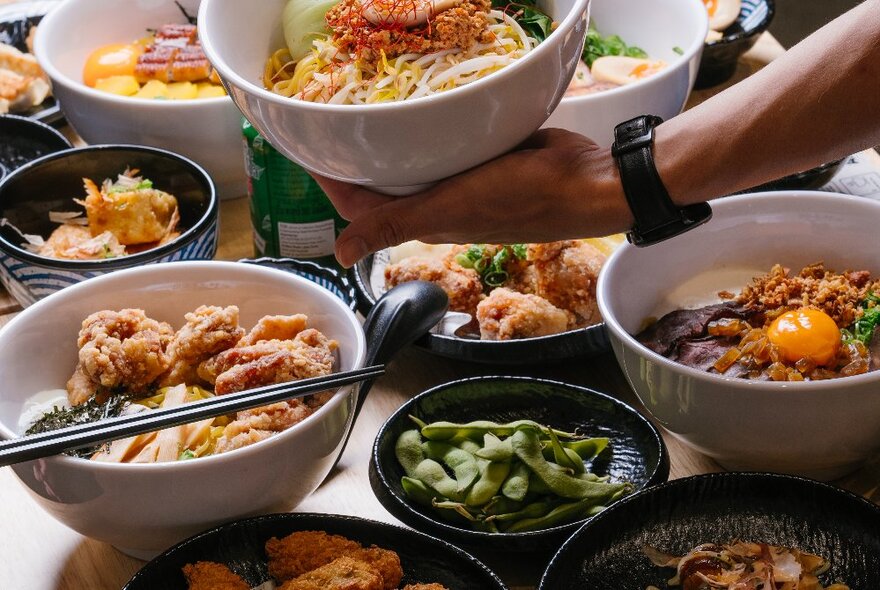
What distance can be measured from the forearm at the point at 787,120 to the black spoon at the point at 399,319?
0.49m

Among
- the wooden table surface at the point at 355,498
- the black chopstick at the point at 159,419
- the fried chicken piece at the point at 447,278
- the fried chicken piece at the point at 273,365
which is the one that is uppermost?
the black chopstick at the point at 159,419

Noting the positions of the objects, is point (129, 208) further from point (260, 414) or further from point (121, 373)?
point (260, 414)

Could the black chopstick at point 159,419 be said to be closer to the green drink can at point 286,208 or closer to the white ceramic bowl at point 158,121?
the green drink can at point 286,208

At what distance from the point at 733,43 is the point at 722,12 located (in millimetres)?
244

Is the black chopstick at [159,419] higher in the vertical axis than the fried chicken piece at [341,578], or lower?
higher

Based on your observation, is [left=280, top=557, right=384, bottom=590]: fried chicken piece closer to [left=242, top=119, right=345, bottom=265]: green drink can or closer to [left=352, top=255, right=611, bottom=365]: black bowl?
[left=352, top=255, right=611, bottom=365]: black bowl

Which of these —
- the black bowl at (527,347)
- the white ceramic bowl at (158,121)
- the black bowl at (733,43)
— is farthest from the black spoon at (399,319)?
the black bowl at (733,43)

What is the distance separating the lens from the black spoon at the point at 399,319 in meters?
1.63

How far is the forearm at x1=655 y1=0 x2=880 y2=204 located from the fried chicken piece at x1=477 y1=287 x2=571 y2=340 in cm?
46

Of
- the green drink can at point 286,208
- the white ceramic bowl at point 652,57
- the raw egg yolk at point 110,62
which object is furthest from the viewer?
the raw egg yolk at point 110,62

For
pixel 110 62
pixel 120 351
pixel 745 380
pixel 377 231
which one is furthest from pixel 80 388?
pixel 110 62


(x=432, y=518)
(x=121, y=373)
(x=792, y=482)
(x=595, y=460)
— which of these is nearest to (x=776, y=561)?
(x=792, y=482)

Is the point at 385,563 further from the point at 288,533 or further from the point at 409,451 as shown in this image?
the point at 409,451

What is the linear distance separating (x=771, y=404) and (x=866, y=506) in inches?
6.9
